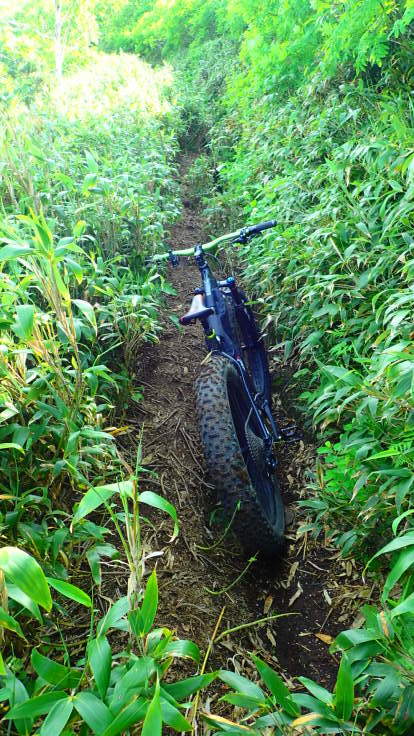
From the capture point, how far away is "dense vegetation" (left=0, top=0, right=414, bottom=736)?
1.10m

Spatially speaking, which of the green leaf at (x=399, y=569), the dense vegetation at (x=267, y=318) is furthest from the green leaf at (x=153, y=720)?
the green leaf at (x=399, y=569)

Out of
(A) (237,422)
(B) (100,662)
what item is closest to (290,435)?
(A) (237,422)

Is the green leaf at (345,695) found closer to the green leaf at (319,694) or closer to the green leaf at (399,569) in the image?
the green leaf at (319,694)

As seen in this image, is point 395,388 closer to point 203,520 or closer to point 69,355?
point 203,520

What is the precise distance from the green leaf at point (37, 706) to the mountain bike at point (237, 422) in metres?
1.09

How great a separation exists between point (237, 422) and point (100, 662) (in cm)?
153

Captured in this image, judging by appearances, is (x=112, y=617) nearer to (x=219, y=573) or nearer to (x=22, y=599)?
(x=22, y=599)

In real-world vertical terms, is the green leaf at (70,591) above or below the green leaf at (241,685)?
above

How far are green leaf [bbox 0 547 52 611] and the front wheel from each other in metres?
1.14

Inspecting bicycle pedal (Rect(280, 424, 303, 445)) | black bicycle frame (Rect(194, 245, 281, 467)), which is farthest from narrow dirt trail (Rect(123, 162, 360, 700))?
black bicycle frame (Rect(194, 245, 281, 467))

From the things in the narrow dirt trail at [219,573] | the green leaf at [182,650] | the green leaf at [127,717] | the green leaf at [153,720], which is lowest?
the narrow dirt trail at [219,573]

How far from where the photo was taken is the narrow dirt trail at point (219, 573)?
178cm

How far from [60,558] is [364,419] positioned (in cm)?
135

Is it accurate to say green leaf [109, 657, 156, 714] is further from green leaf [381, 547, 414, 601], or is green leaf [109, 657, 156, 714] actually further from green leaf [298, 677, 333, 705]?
green leaf [381, 547, 414, 601]
